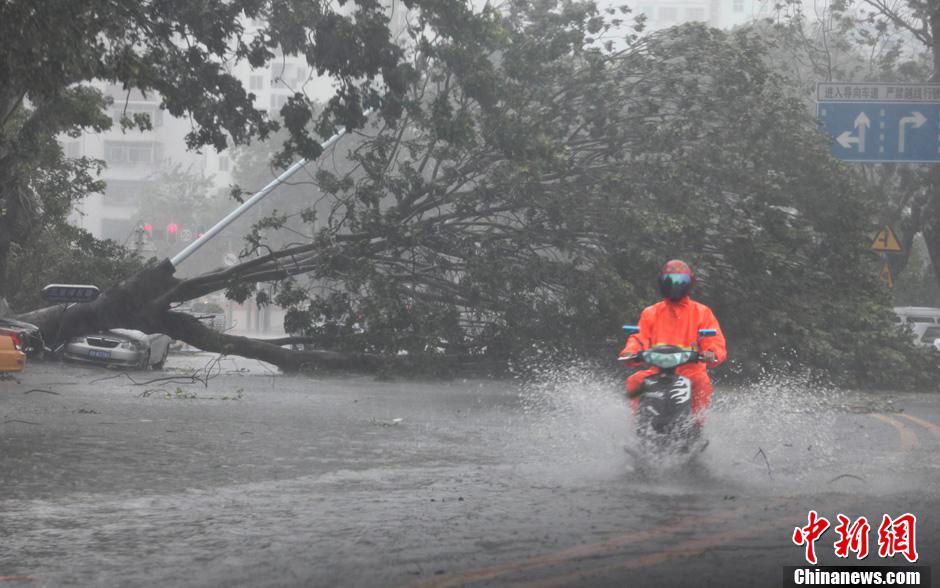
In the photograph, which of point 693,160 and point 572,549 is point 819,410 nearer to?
point 693,160

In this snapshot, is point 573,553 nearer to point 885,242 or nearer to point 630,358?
point 630,358

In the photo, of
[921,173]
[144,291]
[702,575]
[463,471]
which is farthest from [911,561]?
[921,173]

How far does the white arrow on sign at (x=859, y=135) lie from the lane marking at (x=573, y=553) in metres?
15.7

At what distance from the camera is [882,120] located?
2166 cm

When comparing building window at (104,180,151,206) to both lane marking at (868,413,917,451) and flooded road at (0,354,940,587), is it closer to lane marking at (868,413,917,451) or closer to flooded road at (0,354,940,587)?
flooded road at (0,354,940,587)

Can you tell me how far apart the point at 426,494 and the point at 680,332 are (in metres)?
2.29

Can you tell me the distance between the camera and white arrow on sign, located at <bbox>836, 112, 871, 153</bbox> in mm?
21859

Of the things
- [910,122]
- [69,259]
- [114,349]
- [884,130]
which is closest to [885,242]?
[884,130]

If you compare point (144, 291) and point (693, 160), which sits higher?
point (693, 160)

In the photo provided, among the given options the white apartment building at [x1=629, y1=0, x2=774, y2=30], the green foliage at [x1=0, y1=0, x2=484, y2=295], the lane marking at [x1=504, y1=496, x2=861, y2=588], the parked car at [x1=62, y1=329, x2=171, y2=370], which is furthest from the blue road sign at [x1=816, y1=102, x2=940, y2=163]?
the white apartment building at [x1=629, y1=0, x2=774, y2=30]

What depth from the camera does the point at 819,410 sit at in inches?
685

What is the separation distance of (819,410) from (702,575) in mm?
12371

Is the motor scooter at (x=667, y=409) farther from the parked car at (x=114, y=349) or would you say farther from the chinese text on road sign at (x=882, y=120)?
the parked car at (x=114, y=349)

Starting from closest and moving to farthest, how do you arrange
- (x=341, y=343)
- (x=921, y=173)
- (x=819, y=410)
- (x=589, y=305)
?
(x=819, y=410) < (x=589, y=305) < (x=341, y=343) < (x=921, y=173)
